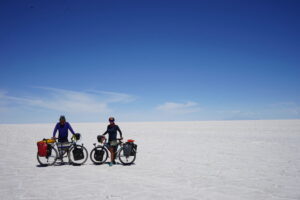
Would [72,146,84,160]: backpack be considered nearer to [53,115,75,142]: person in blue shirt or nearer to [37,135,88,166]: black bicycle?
[37,135,88,166]: black bicycle

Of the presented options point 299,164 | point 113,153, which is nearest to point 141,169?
point 113,153

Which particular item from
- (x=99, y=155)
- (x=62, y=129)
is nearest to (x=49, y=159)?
(x=62, y=129)

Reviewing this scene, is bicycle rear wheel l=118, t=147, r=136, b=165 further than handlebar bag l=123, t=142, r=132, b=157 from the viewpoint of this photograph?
Yes

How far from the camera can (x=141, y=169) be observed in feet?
27.1

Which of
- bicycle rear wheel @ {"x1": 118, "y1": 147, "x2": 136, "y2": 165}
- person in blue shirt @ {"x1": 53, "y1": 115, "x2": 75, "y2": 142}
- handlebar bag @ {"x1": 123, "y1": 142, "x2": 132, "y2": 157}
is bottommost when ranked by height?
bicycle rear wheel @ {"x1": 118, "y1": 147, "x2": 136, "y2": 165}

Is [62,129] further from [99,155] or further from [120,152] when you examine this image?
[120,152]

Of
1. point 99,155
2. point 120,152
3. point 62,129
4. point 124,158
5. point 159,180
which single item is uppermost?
point 62,129

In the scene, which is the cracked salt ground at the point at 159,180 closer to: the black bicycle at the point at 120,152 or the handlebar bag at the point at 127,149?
the black bicycle at the point at 120,152

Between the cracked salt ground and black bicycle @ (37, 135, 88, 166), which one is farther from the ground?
black bicycle @ (37, 135, 88, 166)

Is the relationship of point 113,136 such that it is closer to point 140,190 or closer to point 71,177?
point 71,177

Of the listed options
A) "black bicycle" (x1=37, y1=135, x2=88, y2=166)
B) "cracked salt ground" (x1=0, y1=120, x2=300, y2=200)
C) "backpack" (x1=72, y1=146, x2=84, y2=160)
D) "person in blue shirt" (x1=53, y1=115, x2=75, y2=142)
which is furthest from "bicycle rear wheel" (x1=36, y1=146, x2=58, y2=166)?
"backpack" (x1=72, y1=146, x2=84, y2=160)

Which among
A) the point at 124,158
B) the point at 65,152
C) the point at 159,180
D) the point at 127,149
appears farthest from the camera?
the point at 124,158

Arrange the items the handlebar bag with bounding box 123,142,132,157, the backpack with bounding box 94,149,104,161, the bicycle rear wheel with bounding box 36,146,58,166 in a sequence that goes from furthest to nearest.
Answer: the backpack with bounding box 94,149,104,161
the bicycle rear wheel with bounding box 36,146,58,166
the handlebar bag with bounding box 123,142,132,157

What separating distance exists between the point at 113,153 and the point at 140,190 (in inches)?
135
